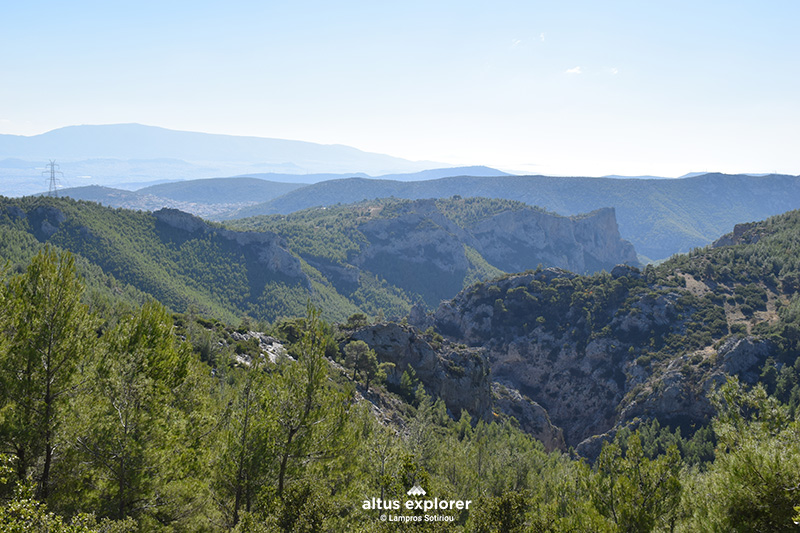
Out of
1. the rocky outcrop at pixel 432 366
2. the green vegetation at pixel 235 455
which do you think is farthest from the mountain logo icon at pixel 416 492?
the rocky outcrop at pixel 432 366

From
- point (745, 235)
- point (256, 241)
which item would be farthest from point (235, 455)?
point (256, 241)

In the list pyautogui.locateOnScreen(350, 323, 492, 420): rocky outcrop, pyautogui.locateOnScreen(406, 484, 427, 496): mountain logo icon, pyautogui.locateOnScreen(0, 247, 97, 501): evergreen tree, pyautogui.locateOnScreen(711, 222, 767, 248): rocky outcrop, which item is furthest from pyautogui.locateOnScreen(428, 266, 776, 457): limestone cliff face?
pyautogui.locateOnScreen(0, 247, 97, 501): evergreen tree

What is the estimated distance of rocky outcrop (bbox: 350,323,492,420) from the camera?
83625 millimetres

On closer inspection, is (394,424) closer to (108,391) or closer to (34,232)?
(108,391)

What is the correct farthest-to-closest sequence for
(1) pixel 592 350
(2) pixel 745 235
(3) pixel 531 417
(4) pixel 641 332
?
(2) pixel 745 235 → (1) pixel 592 350 → (4) pixel 641 332 → (3) pixel 531 417

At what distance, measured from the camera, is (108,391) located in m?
19.2

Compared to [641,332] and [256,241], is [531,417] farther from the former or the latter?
[256,241]

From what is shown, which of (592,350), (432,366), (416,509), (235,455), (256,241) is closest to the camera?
(416,509)

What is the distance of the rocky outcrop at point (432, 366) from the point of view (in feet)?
274

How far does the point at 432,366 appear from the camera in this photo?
8594 centimetres

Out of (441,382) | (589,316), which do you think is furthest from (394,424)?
(589,316)

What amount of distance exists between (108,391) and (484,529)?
17153 millimetres

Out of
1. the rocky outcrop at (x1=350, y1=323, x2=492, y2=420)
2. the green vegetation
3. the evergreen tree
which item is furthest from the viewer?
the rocky outcrop at (x1=350, y1=323, x2=492, y2=420)

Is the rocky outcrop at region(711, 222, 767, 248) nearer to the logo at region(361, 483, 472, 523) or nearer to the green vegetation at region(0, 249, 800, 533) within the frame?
the green vegetation at region(0, 249, 800, 533)
